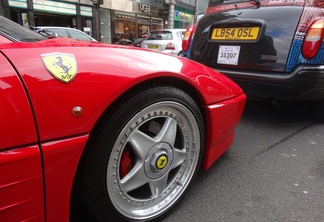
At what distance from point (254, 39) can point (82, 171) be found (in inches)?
85.9

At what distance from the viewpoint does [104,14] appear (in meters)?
17.8

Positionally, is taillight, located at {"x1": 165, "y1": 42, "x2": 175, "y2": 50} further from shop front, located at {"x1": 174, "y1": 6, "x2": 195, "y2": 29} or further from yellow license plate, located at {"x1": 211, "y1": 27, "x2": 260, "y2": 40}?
shop front, located at {"x1": 174, "y1": 6, "x2": 195, "y2": 29}

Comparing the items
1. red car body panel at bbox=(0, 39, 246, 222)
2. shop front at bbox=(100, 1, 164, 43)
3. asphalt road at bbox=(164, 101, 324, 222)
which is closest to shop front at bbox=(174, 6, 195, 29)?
shop front at bbox=(100, 1, 164, 43)

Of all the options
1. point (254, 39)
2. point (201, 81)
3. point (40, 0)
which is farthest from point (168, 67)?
point (40, 0)

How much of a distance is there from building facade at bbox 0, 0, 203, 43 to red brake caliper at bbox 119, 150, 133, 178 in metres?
12.4

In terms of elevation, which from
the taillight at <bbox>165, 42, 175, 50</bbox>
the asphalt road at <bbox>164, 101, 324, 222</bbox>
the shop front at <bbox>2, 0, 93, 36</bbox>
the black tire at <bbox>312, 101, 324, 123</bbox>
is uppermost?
the shop front at <bbox>2, 0, 93, 36</bbox>

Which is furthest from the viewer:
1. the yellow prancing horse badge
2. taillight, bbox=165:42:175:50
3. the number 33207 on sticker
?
taillight, bbox=165:42:175:50

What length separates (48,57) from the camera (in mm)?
1040

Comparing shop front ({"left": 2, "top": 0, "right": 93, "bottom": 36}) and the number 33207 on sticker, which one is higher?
shop front ({"left": 2, "top": 0, "right": 93, "bottom": 36})

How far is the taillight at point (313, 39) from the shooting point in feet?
7.73

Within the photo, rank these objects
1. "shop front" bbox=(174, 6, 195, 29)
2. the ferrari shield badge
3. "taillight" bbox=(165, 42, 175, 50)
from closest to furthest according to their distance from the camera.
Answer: the ferrari shield badge
"taillight" bbox=(165, 42, 175, 50)
"shop front" bbox=(174, 6, 195, 29)

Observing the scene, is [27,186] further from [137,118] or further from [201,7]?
[201,7]

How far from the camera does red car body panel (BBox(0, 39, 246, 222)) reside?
2.99 ft

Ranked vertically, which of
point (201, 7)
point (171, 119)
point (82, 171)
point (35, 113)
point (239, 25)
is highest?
point (201, 7)
